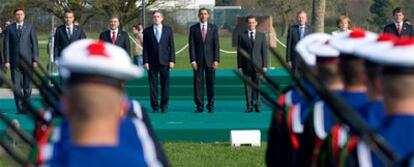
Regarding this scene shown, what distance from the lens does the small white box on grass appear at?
13.8 meters

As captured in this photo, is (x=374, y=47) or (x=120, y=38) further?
(x=120, y=38)

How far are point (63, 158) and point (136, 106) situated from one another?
216cm

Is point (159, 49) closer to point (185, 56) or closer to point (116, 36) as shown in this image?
point (116, 36)

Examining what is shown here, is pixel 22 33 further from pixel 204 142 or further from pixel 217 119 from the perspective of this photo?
pixel 204 142

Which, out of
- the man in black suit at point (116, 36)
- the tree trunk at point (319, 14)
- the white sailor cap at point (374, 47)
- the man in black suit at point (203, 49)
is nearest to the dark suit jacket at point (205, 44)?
the man in black suit at point (203, 49)

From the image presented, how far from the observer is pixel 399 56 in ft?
13.6

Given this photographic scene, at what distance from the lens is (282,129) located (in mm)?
6246

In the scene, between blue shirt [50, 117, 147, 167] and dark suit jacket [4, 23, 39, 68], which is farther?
dark suit jacket [4, 23, 39, 68]

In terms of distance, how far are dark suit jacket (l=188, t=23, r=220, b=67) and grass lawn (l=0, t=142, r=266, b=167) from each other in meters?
4.67

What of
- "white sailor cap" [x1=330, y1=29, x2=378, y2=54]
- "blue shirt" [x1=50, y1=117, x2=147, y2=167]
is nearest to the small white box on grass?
"white sailor cap" [x1=330, y1=29, x2=378, y2=54]

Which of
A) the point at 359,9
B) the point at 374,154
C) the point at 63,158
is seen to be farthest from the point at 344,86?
the point at 359,9

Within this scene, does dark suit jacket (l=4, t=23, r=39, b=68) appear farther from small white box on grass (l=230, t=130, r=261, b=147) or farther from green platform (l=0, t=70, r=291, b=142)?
small white box on grass (l=230, t=130, r=261, b=147)

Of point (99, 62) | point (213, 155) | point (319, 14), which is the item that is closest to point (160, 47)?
point (213, 155)

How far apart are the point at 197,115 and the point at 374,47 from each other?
14.3 metres
